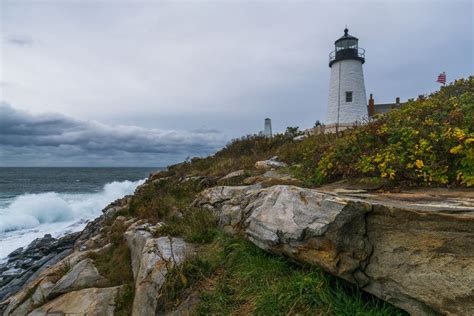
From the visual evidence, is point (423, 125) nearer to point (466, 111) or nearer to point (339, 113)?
point (466, 111)

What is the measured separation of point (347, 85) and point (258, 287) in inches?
833

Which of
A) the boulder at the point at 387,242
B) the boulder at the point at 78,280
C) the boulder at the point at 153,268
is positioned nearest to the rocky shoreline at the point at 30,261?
the boulder at the point at 78,280

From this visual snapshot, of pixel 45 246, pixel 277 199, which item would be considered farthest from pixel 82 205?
pixel 277 199

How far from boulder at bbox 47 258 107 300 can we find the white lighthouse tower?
1925cm

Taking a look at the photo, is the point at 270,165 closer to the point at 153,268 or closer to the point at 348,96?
the point at 153,268

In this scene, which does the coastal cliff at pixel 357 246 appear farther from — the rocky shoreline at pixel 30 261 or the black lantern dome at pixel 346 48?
the black lantern dome at pixel 346 48

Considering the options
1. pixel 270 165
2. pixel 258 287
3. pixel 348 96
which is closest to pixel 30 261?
pixel 270 165

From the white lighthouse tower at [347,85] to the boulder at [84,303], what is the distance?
19.6 metres

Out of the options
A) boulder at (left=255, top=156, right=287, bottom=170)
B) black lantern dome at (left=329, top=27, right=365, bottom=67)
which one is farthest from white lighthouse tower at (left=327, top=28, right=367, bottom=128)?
boulder at (left=255, top=156, right=287, bottom=170)

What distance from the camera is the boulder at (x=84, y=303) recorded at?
446cm

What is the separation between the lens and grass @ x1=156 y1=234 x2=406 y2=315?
2875 mm

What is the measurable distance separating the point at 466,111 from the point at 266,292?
4.84 meters

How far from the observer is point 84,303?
15.2 feet

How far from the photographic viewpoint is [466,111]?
4.89 meters
